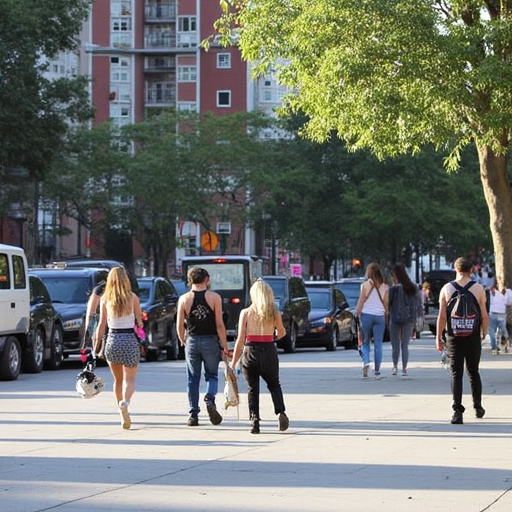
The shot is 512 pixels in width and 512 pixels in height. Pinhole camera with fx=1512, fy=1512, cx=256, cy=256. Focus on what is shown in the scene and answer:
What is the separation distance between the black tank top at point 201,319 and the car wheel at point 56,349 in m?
12.1

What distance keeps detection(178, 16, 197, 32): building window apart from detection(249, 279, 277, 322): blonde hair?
99.2 meters

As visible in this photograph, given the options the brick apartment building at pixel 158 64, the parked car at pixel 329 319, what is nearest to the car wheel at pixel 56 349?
the parked car at pixel 329 319

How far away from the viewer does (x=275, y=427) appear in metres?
15.8

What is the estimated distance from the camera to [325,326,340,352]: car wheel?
38509 mm

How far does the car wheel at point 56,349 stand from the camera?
91.0ft

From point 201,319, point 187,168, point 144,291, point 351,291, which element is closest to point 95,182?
point 187,168

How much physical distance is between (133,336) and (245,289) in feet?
81.2

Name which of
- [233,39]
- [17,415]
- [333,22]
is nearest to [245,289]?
[233,39]

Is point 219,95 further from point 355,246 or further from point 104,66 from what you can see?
point 355,246

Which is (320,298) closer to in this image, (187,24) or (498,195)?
(498,195)

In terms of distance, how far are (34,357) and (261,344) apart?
11.5 m

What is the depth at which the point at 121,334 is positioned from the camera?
16.0m

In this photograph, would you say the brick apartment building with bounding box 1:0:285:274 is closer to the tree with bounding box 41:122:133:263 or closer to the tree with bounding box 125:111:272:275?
the tree with bounding box 125:111:272:275

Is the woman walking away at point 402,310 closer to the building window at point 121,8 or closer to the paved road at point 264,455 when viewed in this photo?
the paved road at point 264,455
